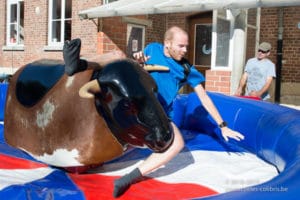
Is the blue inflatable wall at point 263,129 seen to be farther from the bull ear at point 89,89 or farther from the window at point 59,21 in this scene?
the window at point 59,21

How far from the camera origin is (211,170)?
2998 mm

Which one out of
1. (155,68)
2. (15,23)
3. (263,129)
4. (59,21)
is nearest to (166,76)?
(155,68)

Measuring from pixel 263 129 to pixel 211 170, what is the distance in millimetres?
842

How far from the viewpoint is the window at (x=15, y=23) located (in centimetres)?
1255

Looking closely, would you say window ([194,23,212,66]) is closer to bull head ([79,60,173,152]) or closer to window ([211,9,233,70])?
window ([211,9,233,70])

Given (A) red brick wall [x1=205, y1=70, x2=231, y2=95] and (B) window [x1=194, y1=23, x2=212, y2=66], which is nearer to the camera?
(A) red brick wall [x1=205, y1=70, x2=231, y2=95]

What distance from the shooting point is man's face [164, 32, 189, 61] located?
119 inches

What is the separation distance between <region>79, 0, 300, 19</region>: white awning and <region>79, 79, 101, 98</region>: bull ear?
13.9 feet

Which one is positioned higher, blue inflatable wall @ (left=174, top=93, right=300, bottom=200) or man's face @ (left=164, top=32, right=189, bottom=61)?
man's face @ (left=164, top=32, right=189, bottom=61)

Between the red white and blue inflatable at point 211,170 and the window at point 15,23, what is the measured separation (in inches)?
357

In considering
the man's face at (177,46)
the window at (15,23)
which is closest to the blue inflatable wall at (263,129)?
the man's face at (177,46)

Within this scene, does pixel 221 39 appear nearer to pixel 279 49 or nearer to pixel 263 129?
pixel 279 49

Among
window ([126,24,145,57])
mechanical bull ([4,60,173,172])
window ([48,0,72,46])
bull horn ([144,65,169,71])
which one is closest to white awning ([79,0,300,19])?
window ([126,24,145,57])

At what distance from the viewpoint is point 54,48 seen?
10.9m
